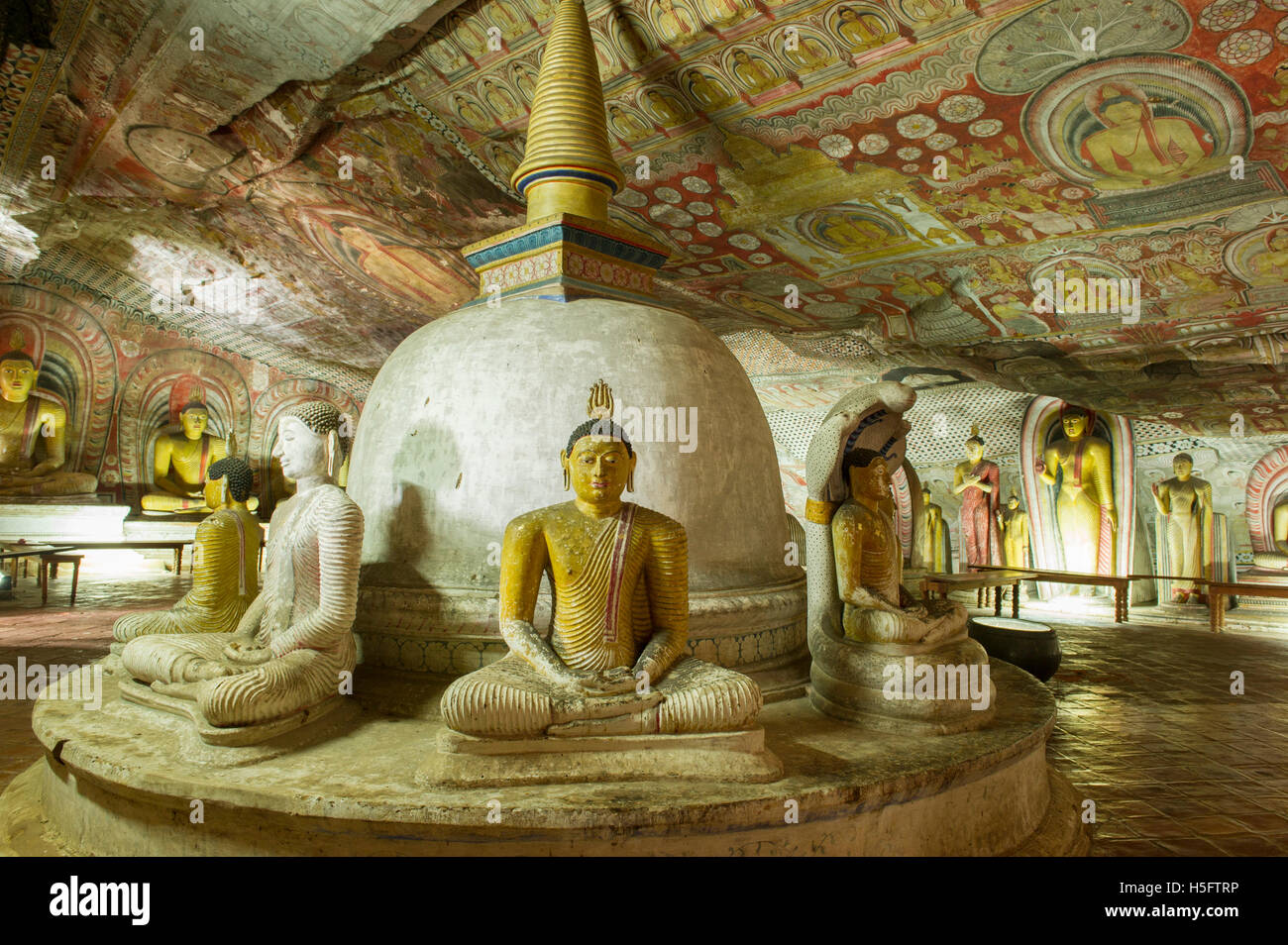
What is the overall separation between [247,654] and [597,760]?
60.5 inches

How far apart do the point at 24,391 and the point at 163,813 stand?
1293 centimetres

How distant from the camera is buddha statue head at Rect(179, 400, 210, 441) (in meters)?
13.6

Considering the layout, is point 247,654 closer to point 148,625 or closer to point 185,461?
point 148,625

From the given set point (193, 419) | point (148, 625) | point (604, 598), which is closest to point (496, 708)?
point (604, 598)

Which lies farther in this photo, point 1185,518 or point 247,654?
point 1185,518

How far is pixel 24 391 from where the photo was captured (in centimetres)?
1194

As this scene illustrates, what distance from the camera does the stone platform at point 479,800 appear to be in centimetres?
215

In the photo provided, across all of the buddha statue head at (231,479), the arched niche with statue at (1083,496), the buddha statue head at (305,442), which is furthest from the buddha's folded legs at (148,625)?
the arched niche with statue at (1083,496)

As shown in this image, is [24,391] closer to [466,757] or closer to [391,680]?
[391,680]

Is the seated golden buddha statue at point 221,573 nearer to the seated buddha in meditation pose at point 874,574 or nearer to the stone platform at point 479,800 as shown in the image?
the stone platform at point 479,800

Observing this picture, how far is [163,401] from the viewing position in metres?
13.4

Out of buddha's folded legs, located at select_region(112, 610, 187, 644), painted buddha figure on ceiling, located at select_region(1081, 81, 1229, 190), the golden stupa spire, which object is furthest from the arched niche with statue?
buddha's folded legs, located at select_region(112, 610, 187, 644)

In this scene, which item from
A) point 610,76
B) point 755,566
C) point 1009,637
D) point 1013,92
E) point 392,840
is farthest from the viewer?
point 610,76

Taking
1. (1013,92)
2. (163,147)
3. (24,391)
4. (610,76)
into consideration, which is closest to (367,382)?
(24,391)
